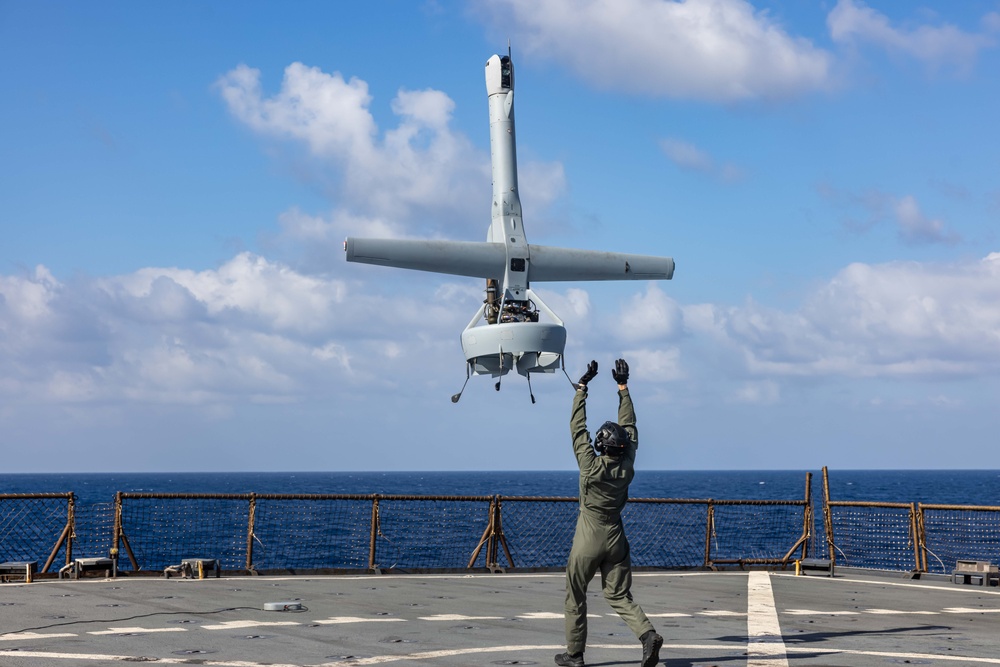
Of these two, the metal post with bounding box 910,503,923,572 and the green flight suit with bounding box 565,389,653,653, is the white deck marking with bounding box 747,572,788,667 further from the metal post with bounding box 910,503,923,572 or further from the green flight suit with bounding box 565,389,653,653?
the metal post with bounding box 910,503,923,572

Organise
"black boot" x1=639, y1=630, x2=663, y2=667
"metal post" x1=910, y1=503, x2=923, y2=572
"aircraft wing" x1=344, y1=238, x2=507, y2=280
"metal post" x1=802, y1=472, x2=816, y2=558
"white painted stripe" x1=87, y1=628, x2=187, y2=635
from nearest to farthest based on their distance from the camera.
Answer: "black boot" x1=639, y1=630, x2=663, y2=667, "white painted stripe" x1=87, y1=628, x2=187, y2=635, "aircraft wing" x1=344, y1=238, x2=507, y2=280, "metal post" x1=910, y1=503, x2=923, y2=572, "metal post" x1=802, y1=472, x2=816, y2=558

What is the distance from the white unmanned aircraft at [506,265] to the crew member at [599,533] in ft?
17.5

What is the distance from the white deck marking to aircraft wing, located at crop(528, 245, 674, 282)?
17.3 feet

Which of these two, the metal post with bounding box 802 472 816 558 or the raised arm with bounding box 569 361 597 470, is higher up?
the raised arm with bounding box 569 361 597 470

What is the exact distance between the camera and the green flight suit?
10.7m

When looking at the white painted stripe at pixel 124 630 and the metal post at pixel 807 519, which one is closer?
the white painted stripe at pixel 124 630

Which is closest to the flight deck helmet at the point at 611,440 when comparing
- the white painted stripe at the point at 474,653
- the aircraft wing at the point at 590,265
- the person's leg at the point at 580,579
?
the person's leg at the point at 580,579

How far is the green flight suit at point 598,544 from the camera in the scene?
1074 cm

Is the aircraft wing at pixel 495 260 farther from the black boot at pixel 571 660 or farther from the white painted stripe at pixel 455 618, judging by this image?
the black boot at pixel 571 660

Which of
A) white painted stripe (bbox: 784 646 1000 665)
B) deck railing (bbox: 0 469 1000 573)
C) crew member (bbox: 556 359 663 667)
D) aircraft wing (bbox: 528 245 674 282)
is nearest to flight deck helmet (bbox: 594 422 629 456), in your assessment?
crew member (bbox: 556 359 663 667)

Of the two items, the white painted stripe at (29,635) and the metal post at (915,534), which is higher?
the metal post at (915,534)

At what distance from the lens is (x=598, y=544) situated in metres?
10.8

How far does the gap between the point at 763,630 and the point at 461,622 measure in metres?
3.60

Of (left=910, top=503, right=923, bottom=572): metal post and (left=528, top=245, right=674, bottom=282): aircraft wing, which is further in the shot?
(left=910, top=503, right=923, bottom=572): metal post
